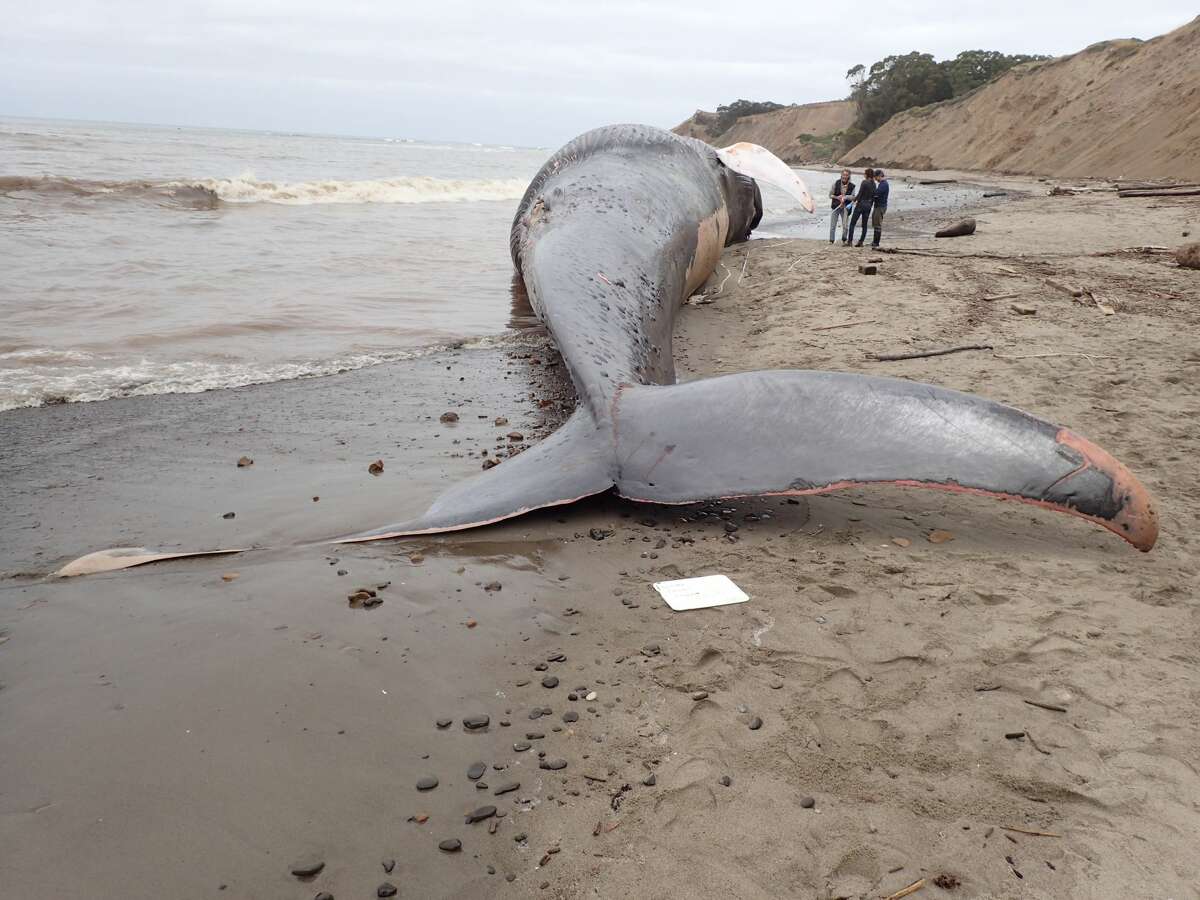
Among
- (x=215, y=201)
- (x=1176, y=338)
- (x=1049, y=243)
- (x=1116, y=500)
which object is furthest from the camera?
(x=215, y=201)

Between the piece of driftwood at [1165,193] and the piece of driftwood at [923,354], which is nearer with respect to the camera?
the piece of driftwood at [923,354]

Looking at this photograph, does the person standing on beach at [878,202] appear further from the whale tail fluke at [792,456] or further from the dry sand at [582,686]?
the whale tail fluke at [792,456]

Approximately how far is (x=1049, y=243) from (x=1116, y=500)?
35.9 ft

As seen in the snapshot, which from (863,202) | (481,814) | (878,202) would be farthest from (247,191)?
(481,814)

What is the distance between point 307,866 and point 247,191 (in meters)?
22.3

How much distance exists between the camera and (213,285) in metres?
9.09

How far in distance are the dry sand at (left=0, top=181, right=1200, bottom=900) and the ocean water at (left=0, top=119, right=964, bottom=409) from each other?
1.65m

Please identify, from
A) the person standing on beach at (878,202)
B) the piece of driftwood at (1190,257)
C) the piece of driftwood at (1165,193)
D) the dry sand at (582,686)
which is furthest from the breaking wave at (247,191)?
the piece of driftwood at (1165,193)

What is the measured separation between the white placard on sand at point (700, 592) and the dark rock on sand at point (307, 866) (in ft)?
5.12

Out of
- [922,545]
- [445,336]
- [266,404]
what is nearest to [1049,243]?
[445,336]

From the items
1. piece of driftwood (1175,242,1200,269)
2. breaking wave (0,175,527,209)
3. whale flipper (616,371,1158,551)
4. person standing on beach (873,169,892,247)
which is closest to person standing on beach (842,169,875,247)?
person standing on beach (873,169,892,247)

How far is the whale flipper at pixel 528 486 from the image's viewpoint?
10.8 feet

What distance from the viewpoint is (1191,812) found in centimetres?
204

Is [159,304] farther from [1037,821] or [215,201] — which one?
[215,201]
